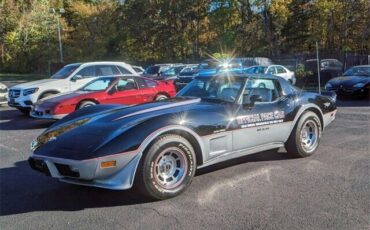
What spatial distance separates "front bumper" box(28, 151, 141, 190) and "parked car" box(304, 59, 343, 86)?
2131 cm

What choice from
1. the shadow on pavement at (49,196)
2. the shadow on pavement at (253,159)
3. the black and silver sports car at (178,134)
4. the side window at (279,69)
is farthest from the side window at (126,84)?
the side window at (279,69)

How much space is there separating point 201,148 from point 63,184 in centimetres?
180

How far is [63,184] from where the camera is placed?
5.77m

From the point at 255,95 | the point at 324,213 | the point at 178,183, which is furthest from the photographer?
the point at 255,95

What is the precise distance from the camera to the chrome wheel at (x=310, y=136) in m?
7.08

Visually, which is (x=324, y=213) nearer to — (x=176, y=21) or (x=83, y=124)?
(x=83, y=124)

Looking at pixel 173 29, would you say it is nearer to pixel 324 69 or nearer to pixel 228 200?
pixel 324 69

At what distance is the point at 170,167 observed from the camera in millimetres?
5270

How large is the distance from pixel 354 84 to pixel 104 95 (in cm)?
961

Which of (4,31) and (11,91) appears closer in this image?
(11,91)

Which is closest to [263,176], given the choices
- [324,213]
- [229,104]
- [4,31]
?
[229,104]

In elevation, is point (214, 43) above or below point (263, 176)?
above

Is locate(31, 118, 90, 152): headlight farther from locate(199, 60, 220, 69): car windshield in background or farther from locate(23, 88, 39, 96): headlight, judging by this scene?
locate(199, 60, 220, 69): car windshield in background

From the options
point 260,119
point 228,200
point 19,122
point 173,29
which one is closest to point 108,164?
point 228,200
